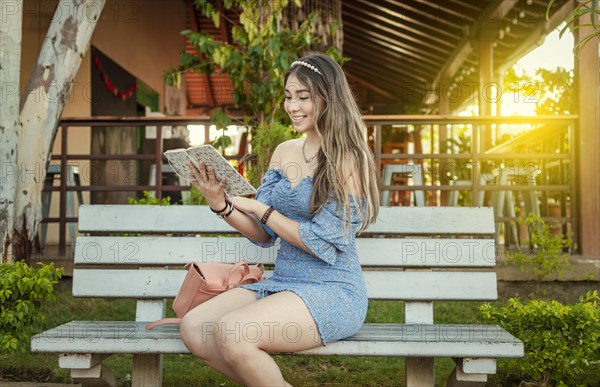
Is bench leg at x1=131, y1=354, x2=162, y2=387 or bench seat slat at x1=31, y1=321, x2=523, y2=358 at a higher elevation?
bench seat slat at x1=31, y1=321, x2=523, y2=358

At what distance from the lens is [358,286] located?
2.77 meters

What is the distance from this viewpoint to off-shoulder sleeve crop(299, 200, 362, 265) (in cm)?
266

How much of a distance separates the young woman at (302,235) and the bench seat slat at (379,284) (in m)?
0.35

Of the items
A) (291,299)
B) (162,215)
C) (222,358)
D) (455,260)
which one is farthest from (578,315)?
(162,215)

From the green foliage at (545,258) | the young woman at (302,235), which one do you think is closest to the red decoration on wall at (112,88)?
the green foliage at (545,258)

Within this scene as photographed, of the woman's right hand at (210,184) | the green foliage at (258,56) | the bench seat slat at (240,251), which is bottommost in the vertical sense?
the bench seat slat at (240,251)

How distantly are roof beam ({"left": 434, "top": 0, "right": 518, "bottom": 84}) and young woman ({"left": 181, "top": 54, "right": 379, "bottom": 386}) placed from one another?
5.67 m

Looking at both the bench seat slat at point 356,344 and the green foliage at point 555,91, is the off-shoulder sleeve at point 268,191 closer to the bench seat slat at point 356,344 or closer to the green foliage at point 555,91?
the bench seat slat at point 356,344

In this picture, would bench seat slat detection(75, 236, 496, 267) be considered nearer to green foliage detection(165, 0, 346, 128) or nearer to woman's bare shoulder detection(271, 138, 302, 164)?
woman's bare shoulder detection(271, 138, 302, 164)

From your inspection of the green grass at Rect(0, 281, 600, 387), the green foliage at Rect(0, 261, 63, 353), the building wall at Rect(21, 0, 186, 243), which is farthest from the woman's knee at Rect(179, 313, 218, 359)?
the building wall at Rect(21, 0, 186, 243)

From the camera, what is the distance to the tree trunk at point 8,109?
12.9 ft

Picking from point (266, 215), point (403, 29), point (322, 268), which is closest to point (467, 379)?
point (322, 268)

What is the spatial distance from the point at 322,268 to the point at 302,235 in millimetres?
156

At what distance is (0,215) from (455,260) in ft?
7.65
